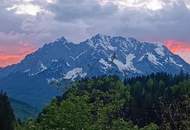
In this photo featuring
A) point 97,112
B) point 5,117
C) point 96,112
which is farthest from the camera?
point 5,117

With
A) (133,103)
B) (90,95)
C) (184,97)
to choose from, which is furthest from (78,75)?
(133,103)

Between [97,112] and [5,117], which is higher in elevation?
[97,112]

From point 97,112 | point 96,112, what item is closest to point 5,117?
point 96,112

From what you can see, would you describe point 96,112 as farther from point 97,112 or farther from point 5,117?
point 5,117

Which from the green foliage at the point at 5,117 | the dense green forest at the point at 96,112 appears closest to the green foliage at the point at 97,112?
the dense green forest at the point at 96,112

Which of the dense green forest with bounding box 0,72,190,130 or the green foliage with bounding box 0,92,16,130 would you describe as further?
the green foliage with bounding box 0,92,16,130

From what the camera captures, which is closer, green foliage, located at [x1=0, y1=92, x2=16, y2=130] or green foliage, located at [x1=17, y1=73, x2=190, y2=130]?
green foliage, located at [x1=17, y1=73, x2=190, y2=130]

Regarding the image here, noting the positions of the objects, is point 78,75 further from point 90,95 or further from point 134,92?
point 134,92

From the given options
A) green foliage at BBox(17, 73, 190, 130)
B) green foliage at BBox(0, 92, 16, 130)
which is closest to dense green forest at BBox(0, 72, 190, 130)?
green foliage at BBox(17, 73, 190, 130)

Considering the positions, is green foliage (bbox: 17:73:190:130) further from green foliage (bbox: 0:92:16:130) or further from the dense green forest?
green foliage (bbox: 0:92:16:130)

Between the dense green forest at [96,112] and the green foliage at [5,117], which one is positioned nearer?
the dense green forest at [96,112]

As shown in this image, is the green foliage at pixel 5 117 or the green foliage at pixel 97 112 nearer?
the green foliage at pixel 97 112

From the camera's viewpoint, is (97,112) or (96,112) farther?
(96,112)

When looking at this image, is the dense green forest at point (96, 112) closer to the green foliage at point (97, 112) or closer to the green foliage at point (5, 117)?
the green foliage at point (97, 112)
